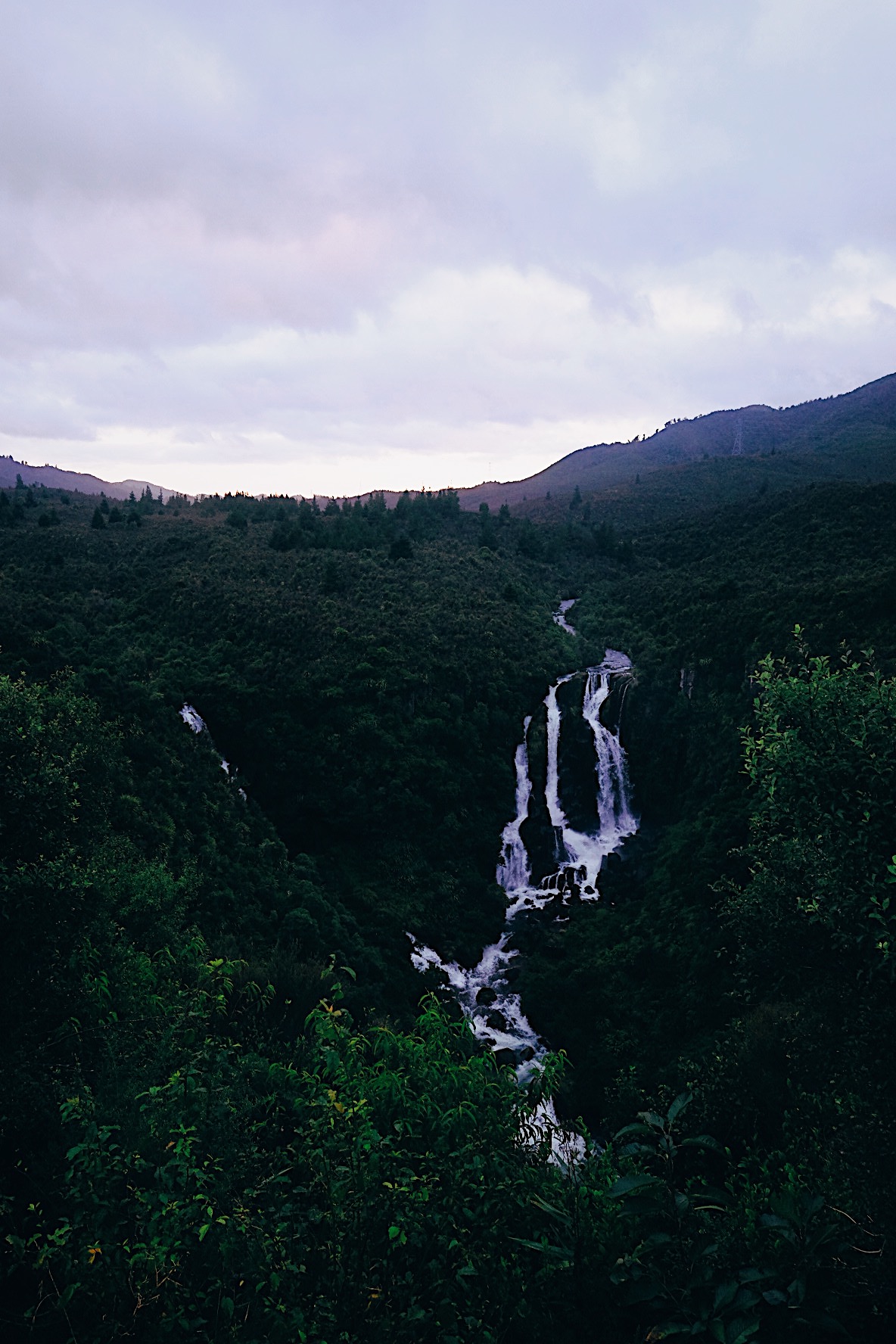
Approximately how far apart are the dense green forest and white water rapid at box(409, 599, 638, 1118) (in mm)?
1114

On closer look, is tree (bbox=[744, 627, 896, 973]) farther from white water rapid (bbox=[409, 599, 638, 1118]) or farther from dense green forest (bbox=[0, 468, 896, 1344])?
white water rapid (bbox=[409, 599, 638, 1118])

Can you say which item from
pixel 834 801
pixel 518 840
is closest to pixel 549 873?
pixel 518 840

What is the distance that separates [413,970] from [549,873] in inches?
443

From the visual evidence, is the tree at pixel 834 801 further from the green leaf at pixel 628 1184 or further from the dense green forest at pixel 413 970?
the green leaf at pixel 628 1184

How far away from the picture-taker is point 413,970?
31688 millimetres

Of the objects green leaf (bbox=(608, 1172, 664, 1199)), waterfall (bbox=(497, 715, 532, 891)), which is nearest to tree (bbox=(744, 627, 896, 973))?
green leaf (bbox=(608, 1172, 664, 1199))

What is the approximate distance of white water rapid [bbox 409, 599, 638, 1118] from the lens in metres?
29.9

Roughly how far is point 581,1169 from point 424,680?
38483 millimetres

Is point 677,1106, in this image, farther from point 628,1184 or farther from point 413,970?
point 413,970

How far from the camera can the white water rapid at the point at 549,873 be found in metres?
29.9

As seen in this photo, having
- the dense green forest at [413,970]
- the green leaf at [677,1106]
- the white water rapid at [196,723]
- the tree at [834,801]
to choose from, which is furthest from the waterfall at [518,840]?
the green leaf at [677,1106]

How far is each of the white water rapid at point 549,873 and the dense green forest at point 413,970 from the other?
1.11 meters

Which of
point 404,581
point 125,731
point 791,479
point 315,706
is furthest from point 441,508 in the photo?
point 125,731

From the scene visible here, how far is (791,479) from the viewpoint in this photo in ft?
370
